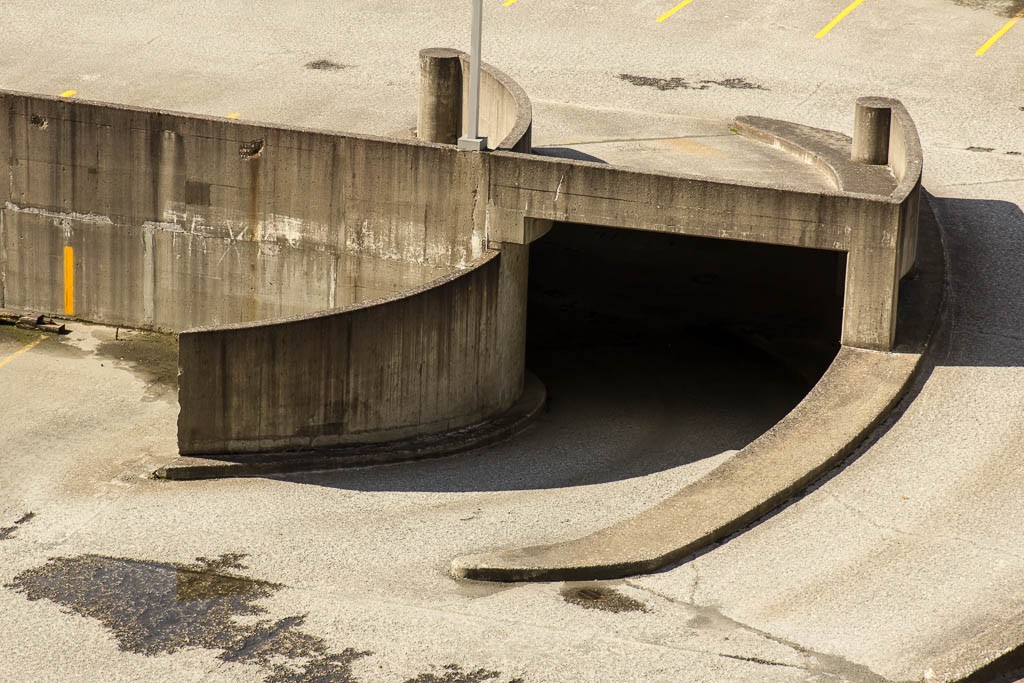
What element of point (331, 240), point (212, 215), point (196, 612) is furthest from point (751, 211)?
point (196, 612)

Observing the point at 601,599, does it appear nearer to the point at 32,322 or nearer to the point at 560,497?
the point at 560,497

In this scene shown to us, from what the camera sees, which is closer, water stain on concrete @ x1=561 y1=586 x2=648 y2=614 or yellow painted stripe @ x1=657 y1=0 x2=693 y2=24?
water stain on concrete @ x1=561 y1=586 x2=648 y2=614

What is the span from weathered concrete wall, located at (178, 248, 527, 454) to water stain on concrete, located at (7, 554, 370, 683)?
246cm

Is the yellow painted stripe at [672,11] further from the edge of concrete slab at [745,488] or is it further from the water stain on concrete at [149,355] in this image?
the edge of concrete slab at [745,488]

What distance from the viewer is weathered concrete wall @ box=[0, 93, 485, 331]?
2191cm

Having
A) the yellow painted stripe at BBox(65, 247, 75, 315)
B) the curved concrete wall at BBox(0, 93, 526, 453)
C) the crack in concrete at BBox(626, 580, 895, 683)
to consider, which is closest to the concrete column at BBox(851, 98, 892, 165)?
the curved concrete wall at BBox(0, 93, 526, 453)

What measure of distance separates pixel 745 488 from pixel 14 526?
7692mm

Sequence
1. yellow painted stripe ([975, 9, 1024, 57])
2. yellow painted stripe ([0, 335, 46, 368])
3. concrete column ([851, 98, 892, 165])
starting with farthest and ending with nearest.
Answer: yellow painted stripe ([975, 9, 1024, 57]) < yellow painted stripe ([0, 335, 46, 368]) < concrete column ([851, 98, 892, 165])

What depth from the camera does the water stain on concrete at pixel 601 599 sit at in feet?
49.9

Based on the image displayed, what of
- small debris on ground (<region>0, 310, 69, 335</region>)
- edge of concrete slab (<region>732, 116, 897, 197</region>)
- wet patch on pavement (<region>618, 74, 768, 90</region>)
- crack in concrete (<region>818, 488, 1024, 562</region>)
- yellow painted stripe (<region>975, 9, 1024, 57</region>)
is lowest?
crack in concrete (<region>818, 488, 1024, 562</region>)

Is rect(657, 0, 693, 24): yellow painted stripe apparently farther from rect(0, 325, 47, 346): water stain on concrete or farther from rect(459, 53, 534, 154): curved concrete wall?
rect(0, 325, 47, 346): water stain on concrete

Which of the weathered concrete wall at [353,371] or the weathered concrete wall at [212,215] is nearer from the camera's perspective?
the weathered concrete wall at [353,371]

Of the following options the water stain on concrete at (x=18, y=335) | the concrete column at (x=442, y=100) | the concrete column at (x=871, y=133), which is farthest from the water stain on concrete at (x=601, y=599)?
the water stain on concrete at (x=18, y=335)

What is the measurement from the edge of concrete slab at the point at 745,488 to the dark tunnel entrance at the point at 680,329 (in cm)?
275
